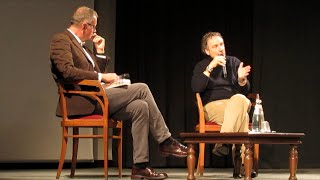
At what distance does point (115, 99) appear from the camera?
3.90m

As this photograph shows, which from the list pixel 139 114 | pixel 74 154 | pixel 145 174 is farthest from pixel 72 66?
pixel 145 174

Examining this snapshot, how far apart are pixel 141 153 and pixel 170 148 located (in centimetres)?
19

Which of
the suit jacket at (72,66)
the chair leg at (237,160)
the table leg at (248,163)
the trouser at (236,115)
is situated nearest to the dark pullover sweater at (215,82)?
the trouser at (236,115)

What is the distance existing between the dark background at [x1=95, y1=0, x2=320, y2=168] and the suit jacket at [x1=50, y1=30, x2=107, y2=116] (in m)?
1.72

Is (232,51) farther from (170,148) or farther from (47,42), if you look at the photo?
(170,148)

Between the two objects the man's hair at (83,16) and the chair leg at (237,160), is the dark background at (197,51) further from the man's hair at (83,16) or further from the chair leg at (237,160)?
the man's hair at (83,16)

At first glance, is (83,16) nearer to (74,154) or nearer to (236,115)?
(74,154)

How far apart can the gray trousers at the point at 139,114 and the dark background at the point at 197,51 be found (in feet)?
6.04

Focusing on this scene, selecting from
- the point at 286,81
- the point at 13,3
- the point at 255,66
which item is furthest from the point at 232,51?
the point at 13,3

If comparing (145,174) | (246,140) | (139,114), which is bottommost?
(145,174)

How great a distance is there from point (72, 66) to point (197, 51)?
2.22m

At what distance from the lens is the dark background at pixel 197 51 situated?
5.77 meters

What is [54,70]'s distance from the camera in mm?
3928

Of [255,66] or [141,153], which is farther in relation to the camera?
[255,66]
